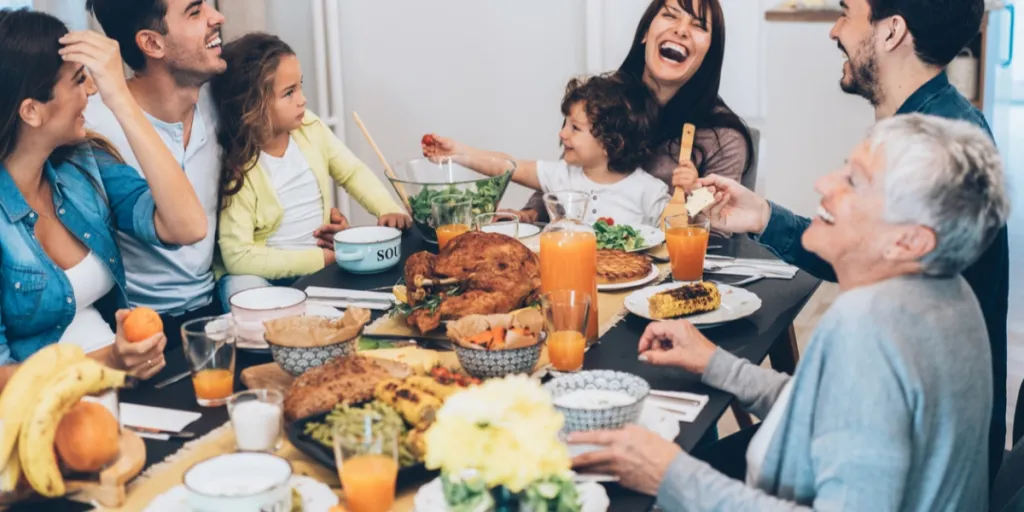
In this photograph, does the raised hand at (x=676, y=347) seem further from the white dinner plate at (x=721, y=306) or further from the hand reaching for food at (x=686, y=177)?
the hand reaching for food at (x=686, y=177)

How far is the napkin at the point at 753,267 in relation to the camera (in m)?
2.29

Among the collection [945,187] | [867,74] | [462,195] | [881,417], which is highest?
[867,74]

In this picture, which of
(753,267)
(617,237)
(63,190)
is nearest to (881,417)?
(753,267)

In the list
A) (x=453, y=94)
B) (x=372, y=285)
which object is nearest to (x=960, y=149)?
(x=372, y=285)

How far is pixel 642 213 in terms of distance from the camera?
2.99 meters

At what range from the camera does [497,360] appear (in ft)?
5.34

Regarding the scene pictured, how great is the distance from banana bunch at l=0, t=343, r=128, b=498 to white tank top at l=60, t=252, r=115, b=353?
90cm

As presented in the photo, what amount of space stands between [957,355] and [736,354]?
55 cm

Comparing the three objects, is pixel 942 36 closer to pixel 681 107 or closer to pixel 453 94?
pixel 681 107

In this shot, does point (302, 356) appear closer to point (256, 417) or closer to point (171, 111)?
point (256, 417)

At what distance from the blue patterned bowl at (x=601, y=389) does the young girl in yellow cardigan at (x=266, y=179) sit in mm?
1279

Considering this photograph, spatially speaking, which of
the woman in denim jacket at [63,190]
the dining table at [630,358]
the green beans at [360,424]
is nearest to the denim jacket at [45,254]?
the woman in denim jacket at [63,190]

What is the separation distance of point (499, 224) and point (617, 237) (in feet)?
1.06

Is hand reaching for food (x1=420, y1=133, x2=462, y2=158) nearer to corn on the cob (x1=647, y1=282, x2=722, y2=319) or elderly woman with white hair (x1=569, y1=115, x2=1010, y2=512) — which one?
corn on the cob (x1=647, y1=282, x2=722, y2=319)
